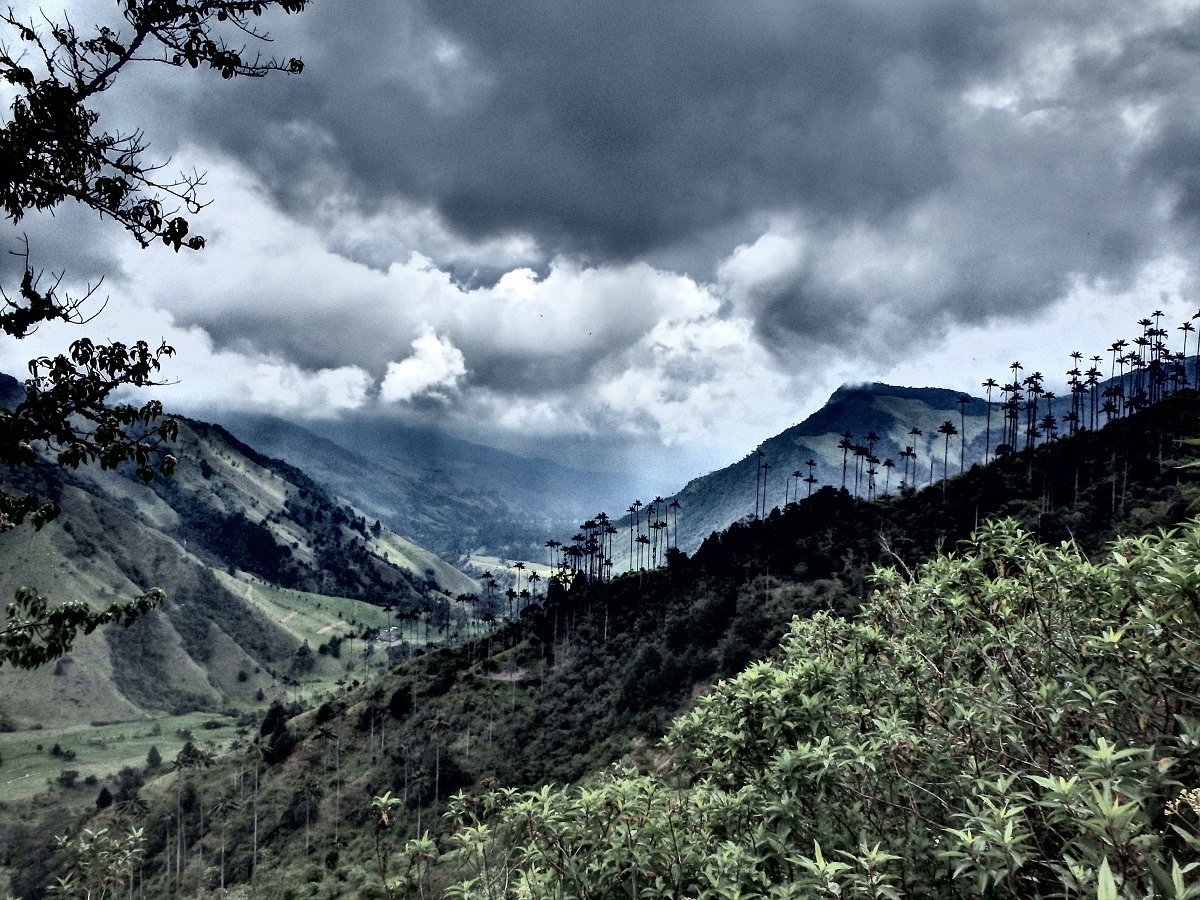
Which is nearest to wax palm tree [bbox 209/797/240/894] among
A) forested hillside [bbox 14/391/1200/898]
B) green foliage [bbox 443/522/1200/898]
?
forested hillside [bbox 14/391/1200/898]

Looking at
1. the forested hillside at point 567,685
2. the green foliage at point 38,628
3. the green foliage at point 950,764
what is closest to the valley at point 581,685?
the forested hillside at point 567,685

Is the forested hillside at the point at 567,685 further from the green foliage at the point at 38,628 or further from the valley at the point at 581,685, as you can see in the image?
the green foliage at the point at 38,628

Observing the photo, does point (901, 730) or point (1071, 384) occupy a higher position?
point (1071, 384)

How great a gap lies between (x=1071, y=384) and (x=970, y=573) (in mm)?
184118

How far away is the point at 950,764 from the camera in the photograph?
25.0ft

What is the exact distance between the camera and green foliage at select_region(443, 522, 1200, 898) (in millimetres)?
5238

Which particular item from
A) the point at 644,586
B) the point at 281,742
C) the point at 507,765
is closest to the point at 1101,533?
the point at 644,586

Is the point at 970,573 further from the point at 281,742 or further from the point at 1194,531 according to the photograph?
the point at 281,742

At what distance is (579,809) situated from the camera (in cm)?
948

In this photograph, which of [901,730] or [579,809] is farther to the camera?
[579,809]

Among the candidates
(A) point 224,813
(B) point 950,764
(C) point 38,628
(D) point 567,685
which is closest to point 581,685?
(D) point 567,685

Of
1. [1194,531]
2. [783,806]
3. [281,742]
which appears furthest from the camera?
[281,742]

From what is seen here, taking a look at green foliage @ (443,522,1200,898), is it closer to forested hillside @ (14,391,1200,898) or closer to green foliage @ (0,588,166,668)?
green foliage @ (0,588,166,668)

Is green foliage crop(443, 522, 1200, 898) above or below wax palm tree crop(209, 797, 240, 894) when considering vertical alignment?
above
